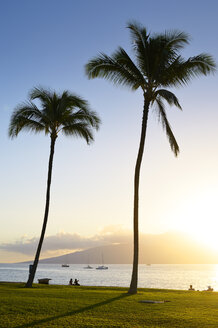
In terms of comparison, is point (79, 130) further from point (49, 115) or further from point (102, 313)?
point (102, 313)

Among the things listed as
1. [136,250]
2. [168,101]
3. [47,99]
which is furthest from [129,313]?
[47,99]

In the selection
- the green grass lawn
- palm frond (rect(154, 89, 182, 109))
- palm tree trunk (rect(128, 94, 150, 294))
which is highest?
palm frond (rect(154, 89, 182, 109))

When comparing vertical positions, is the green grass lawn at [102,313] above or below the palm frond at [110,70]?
below

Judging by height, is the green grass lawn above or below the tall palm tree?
below

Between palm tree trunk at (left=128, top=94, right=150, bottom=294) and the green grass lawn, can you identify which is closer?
the green grass lawn

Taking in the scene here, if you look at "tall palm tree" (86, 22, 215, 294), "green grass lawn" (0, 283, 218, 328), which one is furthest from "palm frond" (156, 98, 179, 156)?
"green grass lawn" (0, 283, 218, 328)

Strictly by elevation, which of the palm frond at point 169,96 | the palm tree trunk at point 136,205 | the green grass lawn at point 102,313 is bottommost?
the green grass lawn at point 102,313

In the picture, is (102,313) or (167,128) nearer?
(102,313)

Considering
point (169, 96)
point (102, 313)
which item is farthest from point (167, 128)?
point (102, 313)

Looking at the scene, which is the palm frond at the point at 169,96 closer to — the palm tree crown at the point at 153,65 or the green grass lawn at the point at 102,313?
the palm tree crown at the point at 153,65

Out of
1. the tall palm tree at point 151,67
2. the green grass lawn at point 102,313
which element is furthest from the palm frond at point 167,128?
the green grass lawn at point 102,313

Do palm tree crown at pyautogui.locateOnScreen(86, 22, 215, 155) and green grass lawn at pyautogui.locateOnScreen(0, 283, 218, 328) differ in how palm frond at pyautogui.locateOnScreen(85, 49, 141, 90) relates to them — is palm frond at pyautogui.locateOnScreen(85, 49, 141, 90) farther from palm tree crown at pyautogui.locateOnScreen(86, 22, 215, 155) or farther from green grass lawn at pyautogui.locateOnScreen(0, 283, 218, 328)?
green grass lawn at pyautogui.locateOnScreen(0, 283, 218, 328)

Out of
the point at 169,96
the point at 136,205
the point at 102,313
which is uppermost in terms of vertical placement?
the point at 169,96

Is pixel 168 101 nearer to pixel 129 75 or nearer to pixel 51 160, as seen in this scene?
pixel 129 75
